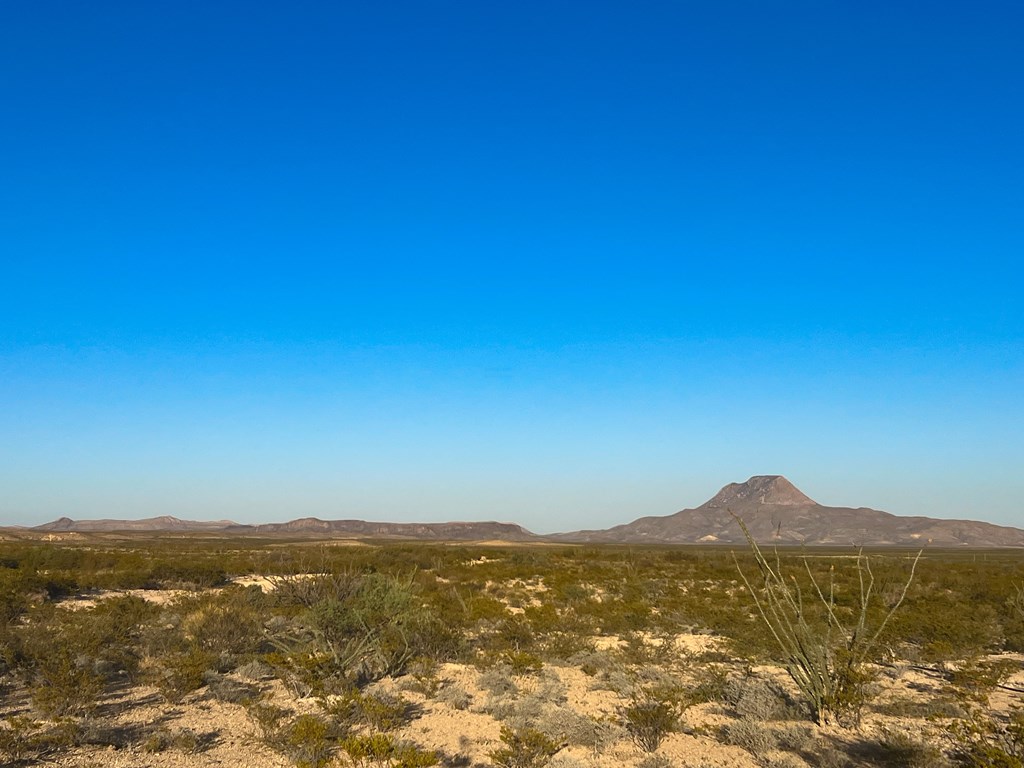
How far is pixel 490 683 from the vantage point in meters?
10.8


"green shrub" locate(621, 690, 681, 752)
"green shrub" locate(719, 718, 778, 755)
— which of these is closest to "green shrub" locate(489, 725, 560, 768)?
"green shrub" locate(621, 690, 681, 752)

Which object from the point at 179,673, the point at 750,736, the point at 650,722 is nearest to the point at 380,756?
the point at 650,722

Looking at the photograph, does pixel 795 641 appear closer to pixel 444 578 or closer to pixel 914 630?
pixel 914 630

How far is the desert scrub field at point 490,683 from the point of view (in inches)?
305

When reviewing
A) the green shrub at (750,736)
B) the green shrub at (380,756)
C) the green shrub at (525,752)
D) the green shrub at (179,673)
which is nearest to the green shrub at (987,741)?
the green shrub at (750,736)

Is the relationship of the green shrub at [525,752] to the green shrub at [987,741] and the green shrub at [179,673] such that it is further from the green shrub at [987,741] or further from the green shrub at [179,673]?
the green shrub at [179,673]

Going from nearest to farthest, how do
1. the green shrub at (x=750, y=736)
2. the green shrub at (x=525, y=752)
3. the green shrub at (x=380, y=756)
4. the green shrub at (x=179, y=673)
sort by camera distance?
1. the green shrub at (x=380, y=756)
2. the green shrub at (x=525, y=752)
3. the green shrub at (x=750, y=736)
4. the green shrub at (x=179, y=673)

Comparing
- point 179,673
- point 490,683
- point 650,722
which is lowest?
point 490,683

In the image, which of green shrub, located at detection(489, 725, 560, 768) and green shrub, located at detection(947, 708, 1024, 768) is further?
green shrub, located at detection(489, 725, 560, 768)

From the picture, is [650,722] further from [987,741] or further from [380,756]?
[987,741]

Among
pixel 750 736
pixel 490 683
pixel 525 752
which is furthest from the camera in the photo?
pixel 490 683

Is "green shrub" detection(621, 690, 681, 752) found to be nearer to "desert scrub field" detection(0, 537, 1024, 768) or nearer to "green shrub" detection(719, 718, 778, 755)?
"desert scrub field" detection(0, 537, 1024, 768)

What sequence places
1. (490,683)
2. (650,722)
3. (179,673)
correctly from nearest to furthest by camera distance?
(650,722) < (179,673) < (490,683)

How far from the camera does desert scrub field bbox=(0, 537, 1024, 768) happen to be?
7746mm
